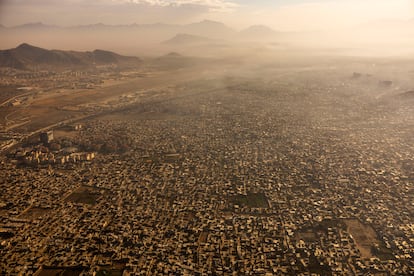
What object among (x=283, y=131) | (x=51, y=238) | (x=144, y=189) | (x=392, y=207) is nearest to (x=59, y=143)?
(x=144, y=189)

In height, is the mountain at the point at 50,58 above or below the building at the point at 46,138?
above

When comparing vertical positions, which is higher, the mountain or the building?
the mountain

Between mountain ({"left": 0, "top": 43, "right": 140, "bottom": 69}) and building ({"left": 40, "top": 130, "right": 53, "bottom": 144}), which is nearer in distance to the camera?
building ({"left": 40, "top": 130, "right": 53, "bottom": 144})

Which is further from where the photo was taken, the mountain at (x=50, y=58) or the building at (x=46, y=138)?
the mountain at (x=50, y=58)

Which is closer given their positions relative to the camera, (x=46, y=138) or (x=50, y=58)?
(x=46, y=138)

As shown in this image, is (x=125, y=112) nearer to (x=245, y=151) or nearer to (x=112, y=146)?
(x=112, y=146)

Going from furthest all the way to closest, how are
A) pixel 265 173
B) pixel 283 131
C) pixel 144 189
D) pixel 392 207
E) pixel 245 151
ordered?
A: 1. pixel 283 131
2. pixel 245 151
3. pixel 265 173
4. pixel 144 189
5. pixel 392 207

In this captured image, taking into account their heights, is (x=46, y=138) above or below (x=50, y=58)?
below

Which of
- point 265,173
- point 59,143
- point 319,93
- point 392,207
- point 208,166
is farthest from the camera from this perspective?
point 319,93
